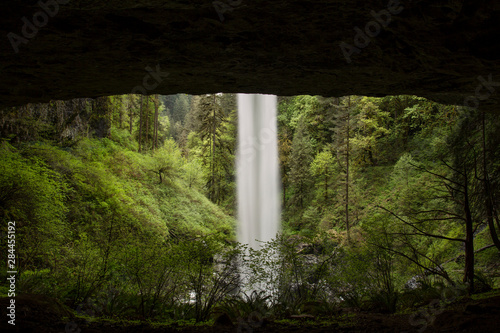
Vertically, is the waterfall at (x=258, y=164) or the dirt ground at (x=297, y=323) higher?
the waterfall at (x=258, y=164)

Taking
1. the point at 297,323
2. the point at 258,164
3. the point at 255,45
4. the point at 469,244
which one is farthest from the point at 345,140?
the point at 255,45

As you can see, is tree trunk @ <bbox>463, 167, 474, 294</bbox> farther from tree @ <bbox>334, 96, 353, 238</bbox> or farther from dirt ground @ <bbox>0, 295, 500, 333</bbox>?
tree @ <bbox>334, 96, 353, 238</bbox>

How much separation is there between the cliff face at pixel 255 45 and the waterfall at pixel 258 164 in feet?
72.5

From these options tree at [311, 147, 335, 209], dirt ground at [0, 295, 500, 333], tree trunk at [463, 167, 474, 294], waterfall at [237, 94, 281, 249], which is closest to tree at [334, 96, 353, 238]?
tree at [311, 147, 335, 209]

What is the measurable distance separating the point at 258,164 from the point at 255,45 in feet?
85.5

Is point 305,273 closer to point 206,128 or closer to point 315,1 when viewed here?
point 315,1

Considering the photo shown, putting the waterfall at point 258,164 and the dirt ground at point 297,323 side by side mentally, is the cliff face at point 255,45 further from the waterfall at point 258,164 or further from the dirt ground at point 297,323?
the waterfall at point 258,164

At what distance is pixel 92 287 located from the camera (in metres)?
5.52

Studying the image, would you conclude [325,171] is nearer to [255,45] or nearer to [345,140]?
[345,140]

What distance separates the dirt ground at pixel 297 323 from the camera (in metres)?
2.89

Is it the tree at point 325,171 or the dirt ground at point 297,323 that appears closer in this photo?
the dirt ground at point 297,323

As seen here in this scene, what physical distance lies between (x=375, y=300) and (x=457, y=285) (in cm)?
145

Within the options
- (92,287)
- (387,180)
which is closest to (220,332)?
(92,287)

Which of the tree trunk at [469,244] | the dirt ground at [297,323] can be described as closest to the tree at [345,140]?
the tree trunk at [469,244]
